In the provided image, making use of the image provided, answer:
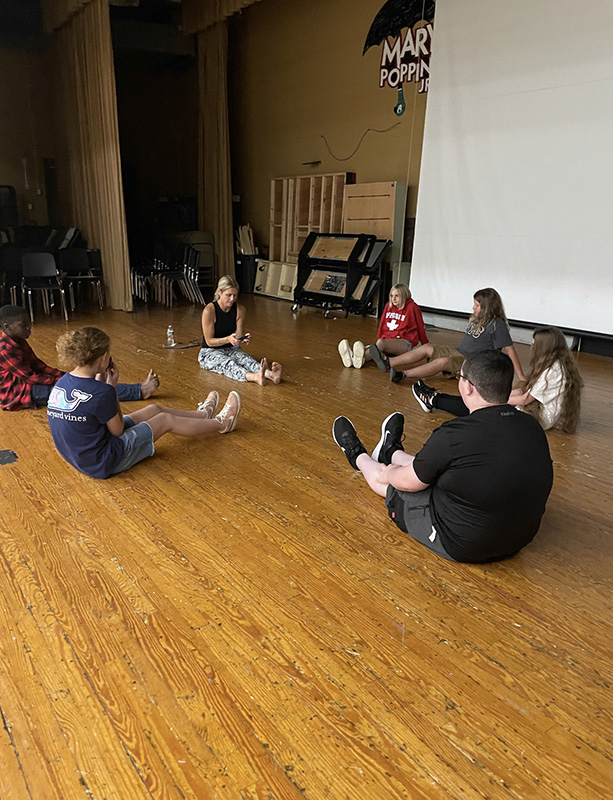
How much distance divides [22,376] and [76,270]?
16.8 feet

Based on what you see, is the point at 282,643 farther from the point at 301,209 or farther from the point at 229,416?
the point at 301,209

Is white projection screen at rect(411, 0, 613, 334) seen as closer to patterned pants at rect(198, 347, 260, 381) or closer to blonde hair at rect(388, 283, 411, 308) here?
blonde hair at rect(388, 283, 411, 308)

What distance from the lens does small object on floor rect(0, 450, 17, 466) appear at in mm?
3102

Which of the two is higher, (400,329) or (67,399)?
(67,399)

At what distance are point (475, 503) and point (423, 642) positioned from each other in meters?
0.51

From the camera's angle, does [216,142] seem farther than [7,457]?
Yes

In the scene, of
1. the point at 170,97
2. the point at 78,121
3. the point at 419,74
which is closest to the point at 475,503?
the point at 419,74

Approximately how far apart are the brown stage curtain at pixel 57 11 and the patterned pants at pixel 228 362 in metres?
6.71

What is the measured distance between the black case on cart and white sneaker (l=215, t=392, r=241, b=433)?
474 centimetres

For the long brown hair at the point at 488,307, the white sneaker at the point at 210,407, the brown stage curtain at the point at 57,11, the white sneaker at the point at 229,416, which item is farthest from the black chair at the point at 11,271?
the long brown hair at the point at 488,307

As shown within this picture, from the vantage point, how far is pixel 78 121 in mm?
9320

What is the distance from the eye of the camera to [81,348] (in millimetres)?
2580

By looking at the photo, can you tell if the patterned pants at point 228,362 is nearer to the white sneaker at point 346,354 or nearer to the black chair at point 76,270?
the white sneaker at point 346,354

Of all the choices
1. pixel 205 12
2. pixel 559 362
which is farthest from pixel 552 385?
pixel 205 12
